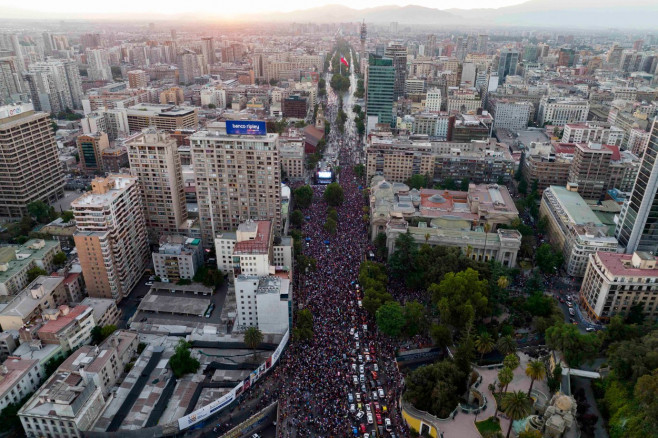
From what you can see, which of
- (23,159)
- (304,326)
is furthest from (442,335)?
(23,159)

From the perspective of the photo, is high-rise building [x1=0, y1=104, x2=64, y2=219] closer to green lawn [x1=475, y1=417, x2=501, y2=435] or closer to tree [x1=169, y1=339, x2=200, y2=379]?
tree [x1=169, y1=339, x2=200, y2=379]

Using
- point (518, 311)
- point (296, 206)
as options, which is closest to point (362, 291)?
point (518, 311)

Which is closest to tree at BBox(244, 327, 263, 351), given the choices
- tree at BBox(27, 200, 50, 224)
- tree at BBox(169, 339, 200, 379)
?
tree at BBox(169, 339, 200, 379)

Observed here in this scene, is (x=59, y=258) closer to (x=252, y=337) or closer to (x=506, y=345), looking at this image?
(x=252, y=337)

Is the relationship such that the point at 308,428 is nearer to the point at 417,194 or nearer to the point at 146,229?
the point at 146,229

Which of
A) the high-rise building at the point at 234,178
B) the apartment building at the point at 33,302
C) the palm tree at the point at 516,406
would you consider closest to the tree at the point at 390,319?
the palm tree at the point at 516,406

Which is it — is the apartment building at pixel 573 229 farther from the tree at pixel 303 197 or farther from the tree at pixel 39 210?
the tree at pixel 39 210
